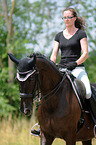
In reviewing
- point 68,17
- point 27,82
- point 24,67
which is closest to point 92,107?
point 27,82

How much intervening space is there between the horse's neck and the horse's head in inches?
8.4

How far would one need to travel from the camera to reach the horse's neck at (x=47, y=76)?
341cm

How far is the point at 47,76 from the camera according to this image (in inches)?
140

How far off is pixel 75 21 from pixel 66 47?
0.74 meters

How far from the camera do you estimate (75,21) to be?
462 centimetres

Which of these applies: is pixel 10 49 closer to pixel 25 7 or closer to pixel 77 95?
pixel 25 7

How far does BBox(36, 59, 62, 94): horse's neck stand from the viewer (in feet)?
11.2

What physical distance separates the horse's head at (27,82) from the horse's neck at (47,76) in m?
0.21

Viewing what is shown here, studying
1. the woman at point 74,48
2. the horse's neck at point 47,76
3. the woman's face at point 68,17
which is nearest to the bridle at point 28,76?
the horse's neck at point 47,76

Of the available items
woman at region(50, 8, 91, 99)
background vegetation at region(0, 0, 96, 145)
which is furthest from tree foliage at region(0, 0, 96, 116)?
woman at region(50, 8, 91, 99)

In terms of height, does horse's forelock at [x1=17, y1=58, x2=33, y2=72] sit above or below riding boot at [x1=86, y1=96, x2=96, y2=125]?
above

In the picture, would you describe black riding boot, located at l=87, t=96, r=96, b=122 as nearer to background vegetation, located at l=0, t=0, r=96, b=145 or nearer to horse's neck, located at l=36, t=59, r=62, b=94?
horse's neck, located at l=36, t=59, r=62, b=94

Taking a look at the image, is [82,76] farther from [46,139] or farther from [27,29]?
[27,29]

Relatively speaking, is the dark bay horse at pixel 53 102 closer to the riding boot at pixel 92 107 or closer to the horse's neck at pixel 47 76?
the horse's neck at pixel 47 76
